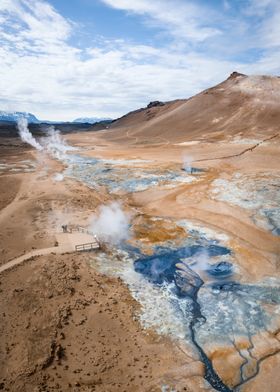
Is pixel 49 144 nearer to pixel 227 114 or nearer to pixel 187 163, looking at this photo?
pixel 227 114

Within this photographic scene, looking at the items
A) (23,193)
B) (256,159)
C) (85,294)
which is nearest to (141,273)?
(85,294)

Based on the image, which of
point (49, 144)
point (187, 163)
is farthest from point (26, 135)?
point (187, 163)

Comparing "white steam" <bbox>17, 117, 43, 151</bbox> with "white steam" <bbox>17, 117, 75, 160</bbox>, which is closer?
"white steam" <bbox>17, 117, 75, 160</bbox>

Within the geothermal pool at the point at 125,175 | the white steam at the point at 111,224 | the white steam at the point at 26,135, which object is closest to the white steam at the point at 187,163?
the geothermal pool at the point at 125,175

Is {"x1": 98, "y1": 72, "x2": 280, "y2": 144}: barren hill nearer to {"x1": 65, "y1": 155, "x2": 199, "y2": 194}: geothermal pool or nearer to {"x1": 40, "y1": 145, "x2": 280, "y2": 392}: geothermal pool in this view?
{"x1": 65, "y1": 155, "x2": 199, "y2": 194}: geothermal pool

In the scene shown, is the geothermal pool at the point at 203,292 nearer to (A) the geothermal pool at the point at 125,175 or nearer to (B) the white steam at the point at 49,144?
(A) the geothermal pool at the point at 125,175

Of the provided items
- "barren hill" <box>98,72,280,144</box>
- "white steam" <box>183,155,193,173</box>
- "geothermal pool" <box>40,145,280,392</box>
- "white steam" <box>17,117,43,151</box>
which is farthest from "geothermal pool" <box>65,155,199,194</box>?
"barren hill" <box>98,72,280,144</box>
